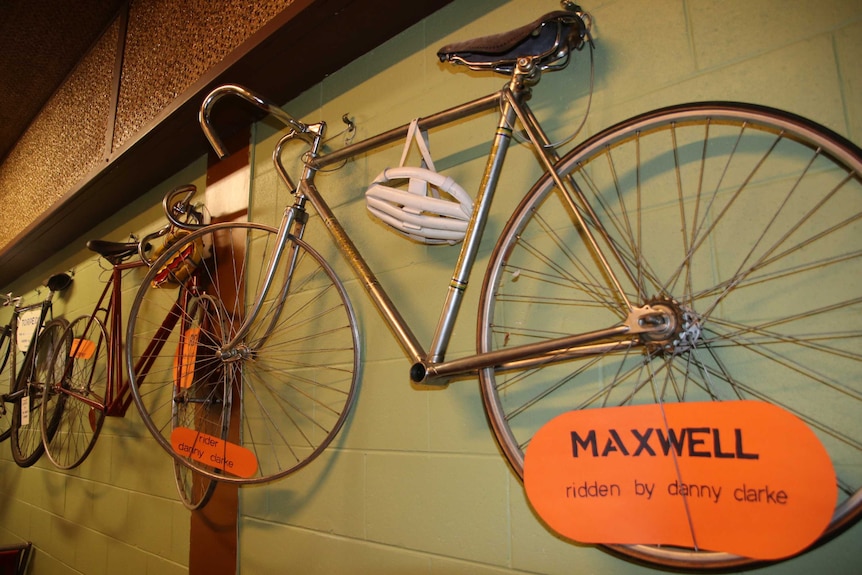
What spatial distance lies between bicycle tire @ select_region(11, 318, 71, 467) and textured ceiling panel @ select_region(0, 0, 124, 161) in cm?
121

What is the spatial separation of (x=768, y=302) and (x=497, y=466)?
51 cm

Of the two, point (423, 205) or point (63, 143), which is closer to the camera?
point (423, 205)

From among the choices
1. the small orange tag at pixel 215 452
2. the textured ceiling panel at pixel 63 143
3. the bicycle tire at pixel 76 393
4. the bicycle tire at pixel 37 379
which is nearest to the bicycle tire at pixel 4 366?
the bicycle tire at pixel 37 379

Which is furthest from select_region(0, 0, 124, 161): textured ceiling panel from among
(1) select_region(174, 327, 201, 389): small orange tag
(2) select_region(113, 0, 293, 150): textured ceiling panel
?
(1) select_region(174, 327, 201, 389): small orange tag

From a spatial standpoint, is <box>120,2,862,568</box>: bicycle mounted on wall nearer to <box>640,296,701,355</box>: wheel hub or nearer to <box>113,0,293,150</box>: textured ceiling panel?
<box>640,296,701,355</box>: wheel hub

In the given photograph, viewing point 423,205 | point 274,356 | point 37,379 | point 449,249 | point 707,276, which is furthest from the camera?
point 37,379

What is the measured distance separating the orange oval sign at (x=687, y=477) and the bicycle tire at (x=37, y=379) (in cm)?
229

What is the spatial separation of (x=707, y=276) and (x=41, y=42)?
9.37 ft

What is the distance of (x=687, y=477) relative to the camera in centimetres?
63

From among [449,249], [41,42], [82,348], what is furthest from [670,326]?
→ [41,42]

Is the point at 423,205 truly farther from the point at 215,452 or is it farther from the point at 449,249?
the point at 215,452

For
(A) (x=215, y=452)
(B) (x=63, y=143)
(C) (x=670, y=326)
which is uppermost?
(B) (x=63, y=143)

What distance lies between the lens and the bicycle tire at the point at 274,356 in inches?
48.6

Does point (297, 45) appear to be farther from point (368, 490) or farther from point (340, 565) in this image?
point (340, 565)
